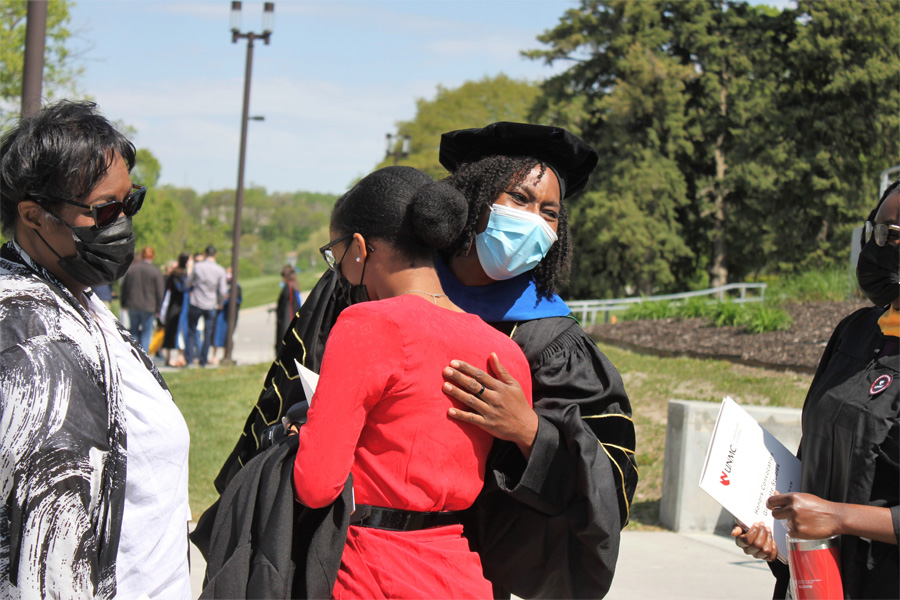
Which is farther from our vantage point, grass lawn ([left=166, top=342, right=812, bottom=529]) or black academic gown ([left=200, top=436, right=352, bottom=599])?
grass lawn ([left=166, top=342, right=812, bottom=529])

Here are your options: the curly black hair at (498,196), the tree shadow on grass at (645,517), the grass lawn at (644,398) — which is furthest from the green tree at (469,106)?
the curly black hair at (498,196)

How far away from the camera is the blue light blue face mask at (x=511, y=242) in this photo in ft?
8.55

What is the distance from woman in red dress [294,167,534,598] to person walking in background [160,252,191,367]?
509 inches

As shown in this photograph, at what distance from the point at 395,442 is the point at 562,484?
0.61 meters

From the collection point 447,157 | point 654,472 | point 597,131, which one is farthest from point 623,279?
point 447,157

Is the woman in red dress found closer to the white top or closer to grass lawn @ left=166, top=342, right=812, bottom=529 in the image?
the white top

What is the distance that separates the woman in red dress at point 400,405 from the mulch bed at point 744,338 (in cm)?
818

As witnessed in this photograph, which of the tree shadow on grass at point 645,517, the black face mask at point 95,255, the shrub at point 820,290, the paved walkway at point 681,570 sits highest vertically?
the black face mask at point 95,255

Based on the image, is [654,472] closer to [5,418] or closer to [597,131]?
[5,418]

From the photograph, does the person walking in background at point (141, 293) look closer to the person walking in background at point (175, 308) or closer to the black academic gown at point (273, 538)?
the person walking in background at point (175, 308)

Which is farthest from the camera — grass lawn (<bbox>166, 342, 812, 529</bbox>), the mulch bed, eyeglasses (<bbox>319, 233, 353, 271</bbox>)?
the mulch bed

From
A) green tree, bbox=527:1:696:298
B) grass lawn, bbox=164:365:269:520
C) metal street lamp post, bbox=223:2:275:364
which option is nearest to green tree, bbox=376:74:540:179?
green tree, bbox=527:1:696:298

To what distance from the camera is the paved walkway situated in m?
4.81

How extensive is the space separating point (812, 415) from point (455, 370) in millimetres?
1134
